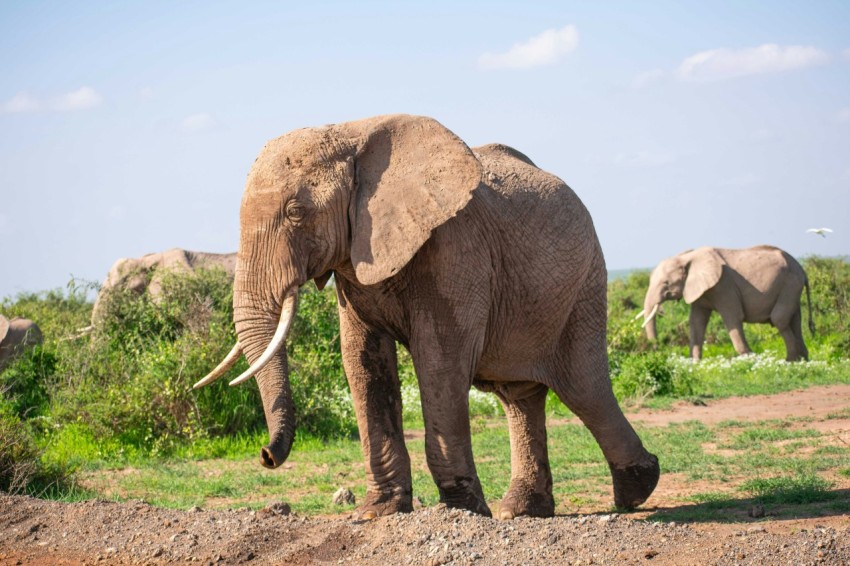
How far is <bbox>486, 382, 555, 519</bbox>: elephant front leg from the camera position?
24.8ft

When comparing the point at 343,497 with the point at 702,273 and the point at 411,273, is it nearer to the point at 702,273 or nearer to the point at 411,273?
the point at 411,273

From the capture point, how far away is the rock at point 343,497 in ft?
26.6

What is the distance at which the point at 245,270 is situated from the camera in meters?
6.31

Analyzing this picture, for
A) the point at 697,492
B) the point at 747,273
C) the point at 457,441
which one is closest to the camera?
the point at 457,441

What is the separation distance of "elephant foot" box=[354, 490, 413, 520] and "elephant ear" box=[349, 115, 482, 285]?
144 centimetres

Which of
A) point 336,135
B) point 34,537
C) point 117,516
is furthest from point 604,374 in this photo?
point 34,537

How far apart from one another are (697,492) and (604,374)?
1.32 metres

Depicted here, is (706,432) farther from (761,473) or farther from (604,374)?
(604,374)

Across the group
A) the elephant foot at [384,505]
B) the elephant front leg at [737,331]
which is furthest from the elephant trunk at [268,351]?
the elephant front leg at [737,331]

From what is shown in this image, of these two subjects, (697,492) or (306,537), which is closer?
(306,537)

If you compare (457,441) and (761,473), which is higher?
(457,441)

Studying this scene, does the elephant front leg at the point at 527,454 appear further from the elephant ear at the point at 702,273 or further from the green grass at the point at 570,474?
the elephant ear at the point at 702,273

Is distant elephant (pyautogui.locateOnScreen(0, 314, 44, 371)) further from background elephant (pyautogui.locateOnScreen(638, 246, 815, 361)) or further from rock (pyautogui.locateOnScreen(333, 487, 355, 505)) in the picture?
background elephant (pyautogui.locateOnScreen(638, 246, 815, 361))

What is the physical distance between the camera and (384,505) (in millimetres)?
6840
